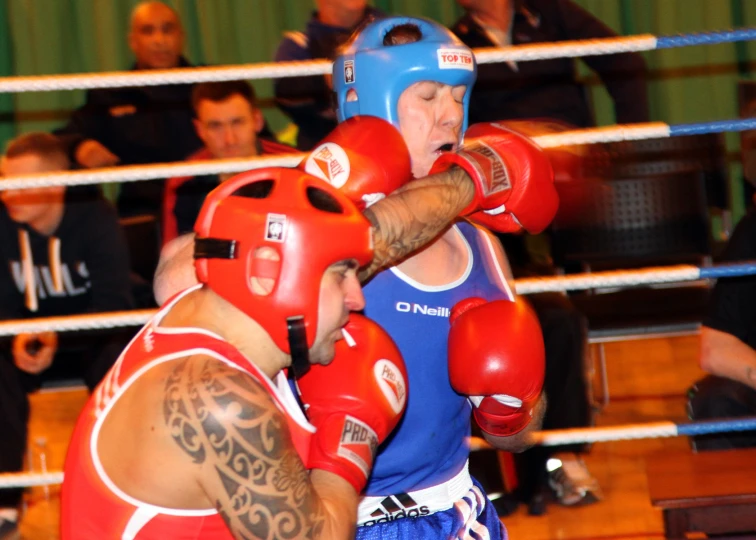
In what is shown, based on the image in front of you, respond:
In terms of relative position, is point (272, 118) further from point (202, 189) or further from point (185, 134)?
point (202, 189)

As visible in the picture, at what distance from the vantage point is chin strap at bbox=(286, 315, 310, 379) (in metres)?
1.42

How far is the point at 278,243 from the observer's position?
1.39 meters

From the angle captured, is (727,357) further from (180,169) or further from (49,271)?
(49,271)

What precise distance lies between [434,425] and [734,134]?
5145mm

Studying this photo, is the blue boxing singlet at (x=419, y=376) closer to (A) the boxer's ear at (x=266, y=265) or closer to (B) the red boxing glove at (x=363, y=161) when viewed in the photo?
(B) the red boxing glove at (x=363, y=161)

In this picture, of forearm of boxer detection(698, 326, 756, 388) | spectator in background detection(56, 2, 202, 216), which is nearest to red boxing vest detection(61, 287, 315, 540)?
forearm of boxer detection(698, 326, 756, 388)

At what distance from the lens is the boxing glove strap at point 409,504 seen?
5.80ft

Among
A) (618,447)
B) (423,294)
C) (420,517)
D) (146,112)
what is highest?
(146,112)

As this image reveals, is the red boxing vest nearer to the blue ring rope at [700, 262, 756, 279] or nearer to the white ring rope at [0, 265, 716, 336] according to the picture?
the white ring rope at [0, 265, 716, 336]

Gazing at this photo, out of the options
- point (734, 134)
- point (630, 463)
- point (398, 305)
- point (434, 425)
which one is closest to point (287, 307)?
point (398, 305)

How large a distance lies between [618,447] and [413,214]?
275 centimetres

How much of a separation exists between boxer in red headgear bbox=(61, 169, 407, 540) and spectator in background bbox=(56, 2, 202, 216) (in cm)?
255

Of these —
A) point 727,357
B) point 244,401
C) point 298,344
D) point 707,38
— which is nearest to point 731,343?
point 727,357

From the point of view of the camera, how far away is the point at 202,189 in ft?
12.0
